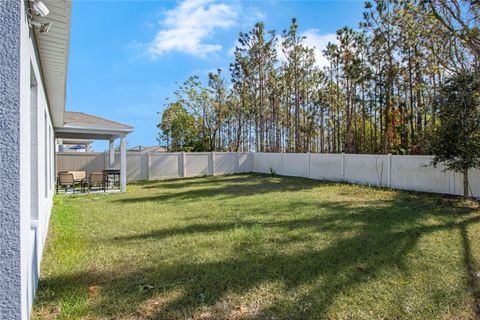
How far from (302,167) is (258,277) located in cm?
Answer: 1324

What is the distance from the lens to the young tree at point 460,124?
27.0 ft

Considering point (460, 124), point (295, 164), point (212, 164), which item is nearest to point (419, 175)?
point (460, 124)

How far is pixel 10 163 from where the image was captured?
1.87 m

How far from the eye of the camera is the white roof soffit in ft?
10.2

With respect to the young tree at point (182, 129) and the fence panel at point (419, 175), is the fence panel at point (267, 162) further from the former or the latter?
the fence panel at point (419, 175)

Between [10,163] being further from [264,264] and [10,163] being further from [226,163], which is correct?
[226,163]

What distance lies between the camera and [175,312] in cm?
287

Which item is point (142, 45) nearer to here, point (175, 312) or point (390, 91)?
point (390, 91)

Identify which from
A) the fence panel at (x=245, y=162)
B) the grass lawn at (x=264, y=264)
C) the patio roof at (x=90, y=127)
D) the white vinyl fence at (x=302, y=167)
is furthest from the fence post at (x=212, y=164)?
the grass lawn at (x=264, y=264)

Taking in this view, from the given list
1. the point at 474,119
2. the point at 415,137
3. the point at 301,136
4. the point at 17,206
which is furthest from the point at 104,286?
the point at 301,136

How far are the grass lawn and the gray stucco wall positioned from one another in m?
1.16

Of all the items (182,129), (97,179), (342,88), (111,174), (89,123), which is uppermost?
(342,88)

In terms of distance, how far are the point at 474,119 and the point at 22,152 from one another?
33.0 feet

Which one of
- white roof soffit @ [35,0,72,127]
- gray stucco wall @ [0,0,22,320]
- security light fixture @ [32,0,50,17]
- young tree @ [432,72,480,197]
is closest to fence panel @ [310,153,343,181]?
young tree @ [432,72,480,197]
